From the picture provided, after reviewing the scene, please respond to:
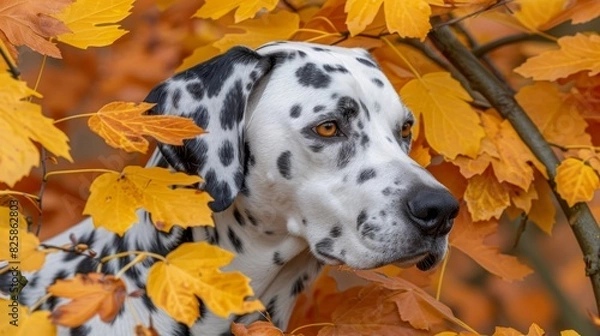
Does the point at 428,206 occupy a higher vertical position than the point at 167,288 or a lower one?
lower

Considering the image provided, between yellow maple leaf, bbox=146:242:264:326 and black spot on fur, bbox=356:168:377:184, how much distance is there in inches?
31.7

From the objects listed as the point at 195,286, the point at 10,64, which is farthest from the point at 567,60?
the point at 10,64

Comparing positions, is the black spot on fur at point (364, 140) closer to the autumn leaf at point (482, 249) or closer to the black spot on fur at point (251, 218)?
the black spot on fur at point (251, 218)

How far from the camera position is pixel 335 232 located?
10.8 ft

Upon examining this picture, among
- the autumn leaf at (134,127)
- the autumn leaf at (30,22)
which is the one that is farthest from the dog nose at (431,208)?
the autumn leaf at (30,22)

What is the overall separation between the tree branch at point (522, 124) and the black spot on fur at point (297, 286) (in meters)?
0.94

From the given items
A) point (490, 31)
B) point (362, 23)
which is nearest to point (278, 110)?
point (362, 23)

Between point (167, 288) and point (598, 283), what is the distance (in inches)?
71.4

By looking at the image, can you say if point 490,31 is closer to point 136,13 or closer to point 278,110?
point 136,13

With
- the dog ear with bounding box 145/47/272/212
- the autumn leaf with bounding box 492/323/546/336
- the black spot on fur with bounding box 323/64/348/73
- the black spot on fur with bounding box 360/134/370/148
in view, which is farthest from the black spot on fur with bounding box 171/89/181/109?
the autumn leaf with bounding box 492/323/546/336

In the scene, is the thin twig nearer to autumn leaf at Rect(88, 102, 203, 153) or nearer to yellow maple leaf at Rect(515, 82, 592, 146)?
autumn leaf at Rect(88, 102, 203, 153)

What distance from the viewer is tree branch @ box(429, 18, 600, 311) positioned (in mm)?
3760

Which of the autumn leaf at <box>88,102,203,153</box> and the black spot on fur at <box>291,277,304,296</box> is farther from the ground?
the autumn leaf at <box>88,102,203,153</box>

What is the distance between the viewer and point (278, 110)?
3.41 meters
